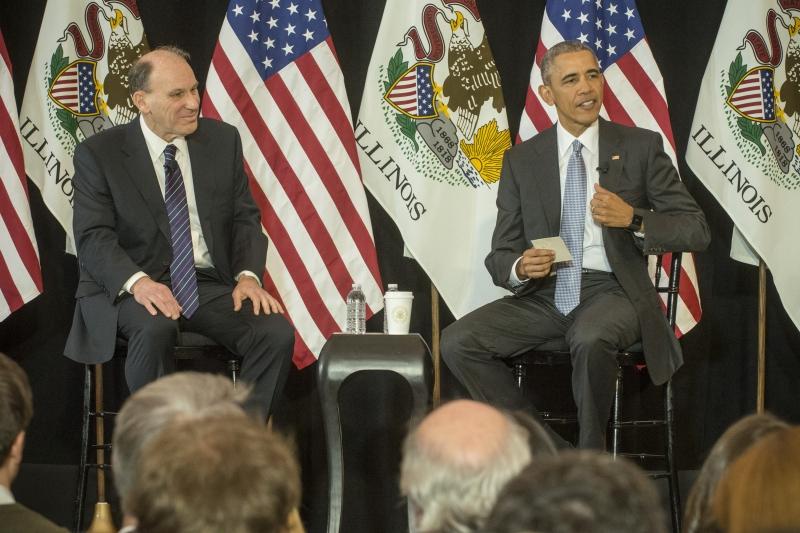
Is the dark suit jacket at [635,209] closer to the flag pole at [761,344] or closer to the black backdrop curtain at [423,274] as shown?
the black backdrop curtain at [423,274]

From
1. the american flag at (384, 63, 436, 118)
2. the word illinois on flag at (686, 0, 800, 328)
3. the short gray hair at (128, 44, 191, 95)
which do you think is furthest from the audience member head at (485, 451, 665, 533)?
the word illinois on flag at (686, 0, 800, 328)

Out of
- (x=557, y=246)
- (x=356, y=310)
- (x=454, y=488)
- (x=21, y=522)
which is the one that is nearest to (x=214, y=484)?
(x=454, y=488)

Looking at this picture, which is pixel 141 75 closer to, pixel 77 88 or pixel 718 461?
pixel 77 88

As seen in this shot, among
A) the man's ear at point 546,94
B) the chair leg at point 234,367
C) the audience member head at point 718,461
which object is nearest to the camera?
the audience member head at point 718,461

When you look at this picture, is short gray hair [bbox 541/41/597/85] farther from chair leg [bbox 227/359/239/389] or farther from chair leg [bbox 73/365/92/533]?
chair leg [bbox 73/365/92/533]

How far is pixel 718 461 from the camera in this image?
1.78 m

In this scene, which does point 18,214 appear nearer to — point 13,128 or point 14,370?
point 13,128

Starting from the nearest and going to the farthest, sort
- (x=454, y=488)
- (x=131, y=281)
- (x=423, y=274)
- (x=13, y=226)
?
1. (x=454, y=488)
2. (x=131, y=281)
3. (x=13, y=226)
4. (x=423, y=274)

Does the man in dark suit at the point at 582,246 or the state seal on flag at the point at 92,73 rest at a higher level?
the state seal on flag at the point at 92,73

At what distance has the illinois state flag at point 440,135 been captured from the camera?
483 cm

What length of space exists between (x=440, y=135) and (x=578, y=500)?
3710mm

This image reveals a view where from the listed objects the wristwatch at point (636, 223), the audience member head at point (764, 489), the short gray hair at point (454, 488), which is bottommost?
the short gray hair at point (454, 488)

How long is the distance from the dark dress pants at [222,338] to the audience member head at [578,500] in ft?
8.75

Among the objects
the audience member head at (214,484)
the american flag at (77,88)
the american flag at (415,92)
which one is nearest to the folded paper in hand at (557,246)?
the american flag at (415,92)
